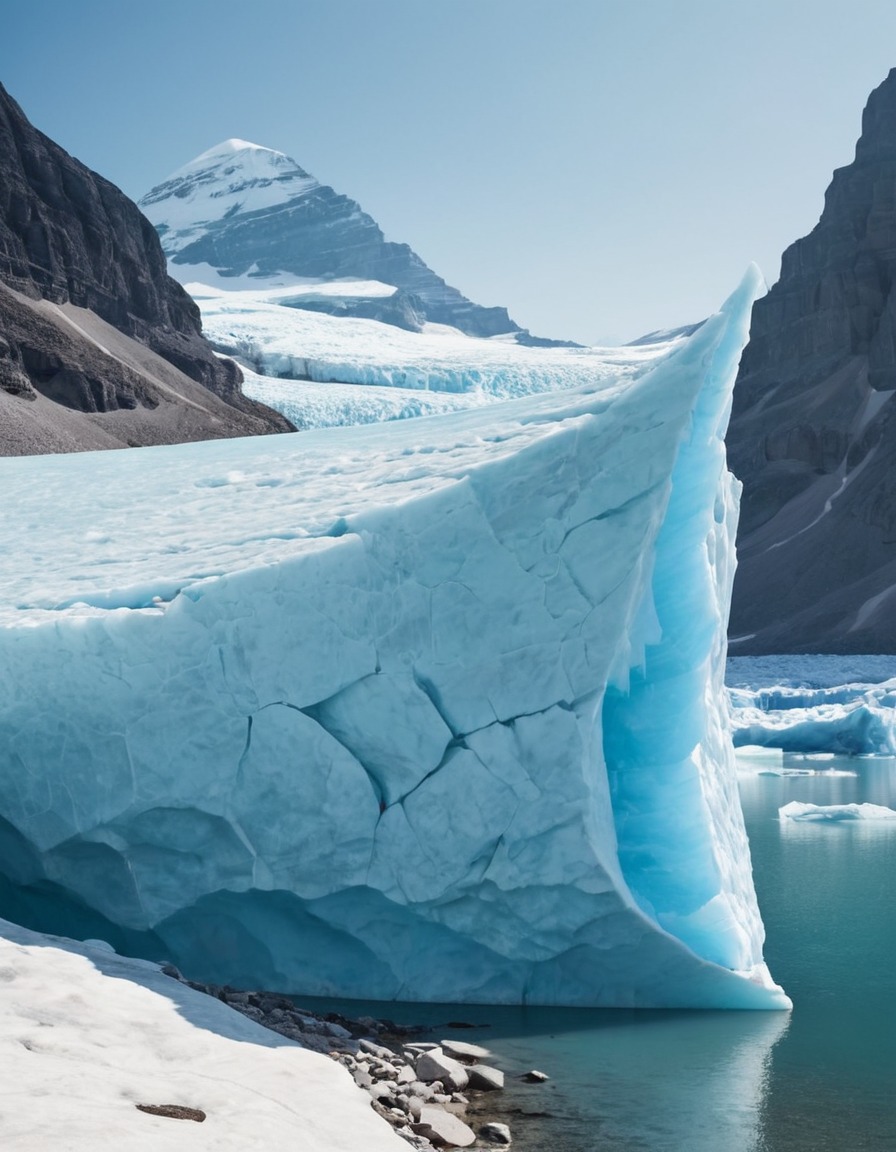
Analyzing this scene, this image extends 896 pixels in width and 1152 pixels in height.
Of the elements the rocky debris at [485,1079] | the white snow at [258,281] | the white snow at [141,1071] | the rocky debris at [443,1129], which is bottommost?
the rocky debris at [485,1079]

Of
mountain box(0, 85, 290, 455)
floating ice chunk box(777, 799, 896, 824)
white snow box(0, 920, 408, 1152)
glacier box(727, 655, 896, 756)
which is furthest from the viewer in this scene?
mountain box(0, 85, 290, 455)

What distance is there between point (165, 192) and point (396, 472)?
506ft

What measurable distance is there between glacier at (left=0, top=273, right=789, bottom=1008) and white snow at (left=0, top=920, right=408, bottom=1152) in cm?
111

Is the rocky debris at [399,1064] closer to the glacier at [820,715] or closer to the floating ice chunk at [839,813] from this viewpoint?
the floating ice chunk at [839,813]

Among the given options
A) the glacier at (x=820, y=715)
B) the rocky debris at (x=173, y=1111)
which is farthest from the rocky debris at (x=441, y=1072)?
the glacier at (x=820, y=715)

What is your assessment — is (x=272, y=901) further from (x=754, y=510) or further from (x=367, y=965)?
(x=754, y=510)

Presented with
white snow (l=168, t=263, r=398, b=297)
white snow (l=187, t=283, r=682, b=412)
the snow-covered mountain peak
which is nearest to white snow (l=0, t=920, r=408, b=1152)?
white snow (l=187, t=283, r=682, b=412)

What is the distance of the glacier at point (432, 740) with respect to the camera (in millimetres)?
5965

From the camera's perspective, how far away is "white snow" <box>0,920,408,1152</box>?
3301mm

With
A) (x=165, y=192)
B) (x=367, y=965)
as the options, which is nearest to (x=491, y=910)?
(x=367, y=965)

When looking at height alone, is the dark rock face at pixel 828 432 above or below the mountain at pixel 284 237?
below

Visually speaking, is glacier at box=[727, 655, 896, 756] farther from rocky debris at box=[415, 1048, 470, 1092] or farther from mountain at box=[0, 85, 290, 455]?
mountain at box=[0, 85, 290, 455]

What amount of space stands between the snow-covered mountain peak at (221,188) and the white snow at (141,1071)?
441ft

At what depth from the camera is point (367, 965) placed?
6.25m
